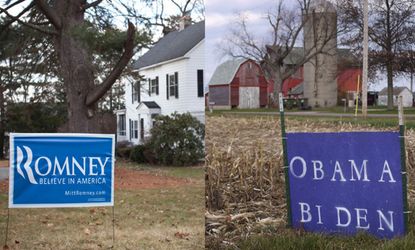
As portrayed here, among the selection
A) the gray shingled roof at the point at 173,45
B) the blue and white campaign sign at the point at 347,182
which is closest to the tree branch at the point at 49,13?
the gray shingled roof at the point at 173,45

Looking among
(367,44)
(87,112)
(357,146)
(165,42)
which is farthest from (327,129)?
(87,112)

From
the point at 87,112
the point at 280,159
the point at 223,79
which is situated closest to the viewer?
the point at 87,112

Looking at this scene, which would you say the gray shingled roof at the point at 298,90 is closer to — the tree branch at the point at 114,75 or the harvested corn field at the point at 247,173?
the harvested corn field at the point at 247,173

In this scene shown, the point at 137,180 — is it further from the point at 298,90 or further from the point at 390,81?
the point at 390,81

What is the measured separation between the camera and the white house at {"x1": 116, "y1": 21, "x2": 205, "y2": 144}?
428 centimetres

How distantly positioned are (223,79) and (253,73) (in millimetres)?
253

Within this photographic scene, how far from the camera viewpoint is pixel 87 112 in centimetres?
415

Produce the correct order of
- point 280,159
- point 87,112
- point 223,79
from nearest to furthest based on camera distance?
point 87,112 → point 223,79 → point 280,159

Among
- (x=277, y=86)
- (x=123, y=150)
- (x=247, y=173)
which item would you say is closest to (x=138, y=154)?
(x=123, y=150)

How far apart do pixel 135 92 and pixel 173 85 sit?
288mm

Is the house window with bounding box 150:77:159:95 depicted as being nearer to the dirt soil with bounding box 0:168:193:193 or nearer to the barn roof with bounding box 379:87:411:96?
the dirt soil with bounding box 0:168:193:193

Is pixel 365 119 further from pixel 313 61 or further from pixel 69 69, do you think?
pixel 69 69

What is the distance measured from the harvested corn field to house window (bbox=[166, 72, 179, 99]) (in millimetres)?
640

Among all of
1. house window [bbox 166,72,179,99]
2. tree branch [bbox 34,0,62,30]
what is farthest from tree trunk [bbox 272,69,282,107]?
tree branch [bbox 34,0,62,30]
